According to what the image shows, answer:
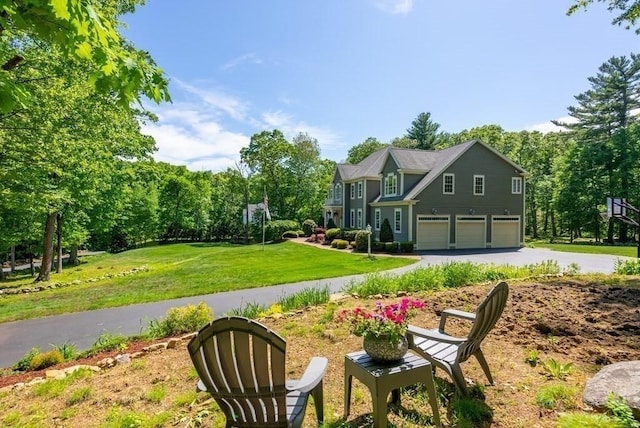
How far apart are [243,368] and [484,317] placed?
2149 mm

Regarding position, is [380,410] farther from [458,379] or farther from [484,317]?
[484,317]

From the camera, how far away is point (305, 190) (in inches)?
1422

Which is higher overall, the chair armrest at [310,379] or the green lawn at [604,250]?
the chair armrest at [310,379]

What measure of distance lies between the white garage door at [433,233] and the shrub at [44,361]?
19007 millimetres

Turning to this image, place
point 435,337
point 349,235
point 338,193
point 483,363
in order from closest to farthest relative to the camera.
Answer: point 435,337
point 483,363
point 349,235
point 338,193

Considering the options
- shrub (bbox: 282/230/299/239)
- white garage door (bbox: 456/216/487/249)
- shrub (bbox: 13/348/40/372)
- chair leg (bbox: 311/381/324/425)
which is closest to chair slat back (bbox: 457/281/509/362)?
chair leg (bbox: 311/381/324/425)

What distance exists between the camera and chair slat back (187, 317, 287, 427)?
210 cm

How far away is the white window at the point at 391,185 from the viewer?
77.9ft

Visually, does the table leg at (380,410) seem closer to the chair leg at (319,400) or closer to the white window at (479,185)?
the chair leg at (319,400)

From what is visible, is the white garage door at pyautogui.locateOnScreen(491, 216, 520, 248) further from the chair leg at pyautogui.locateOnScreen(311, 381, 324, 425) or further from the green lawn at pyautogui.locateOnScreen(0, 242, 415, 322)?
the chair leg at pyautogui.locateOnScreen(311, 381, 324, 425)

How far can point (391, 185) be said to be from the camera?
2425 cm

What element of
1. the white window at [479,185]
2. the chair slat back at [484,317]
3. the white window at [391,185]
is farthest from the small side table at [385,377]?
the white window at [479,185]

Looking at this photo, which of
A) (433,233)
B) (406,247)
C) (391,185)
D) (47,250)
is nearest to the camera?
(47,250)

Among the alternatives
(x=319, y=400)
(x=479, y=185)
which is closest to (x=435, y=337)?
(x=319, y=400)
